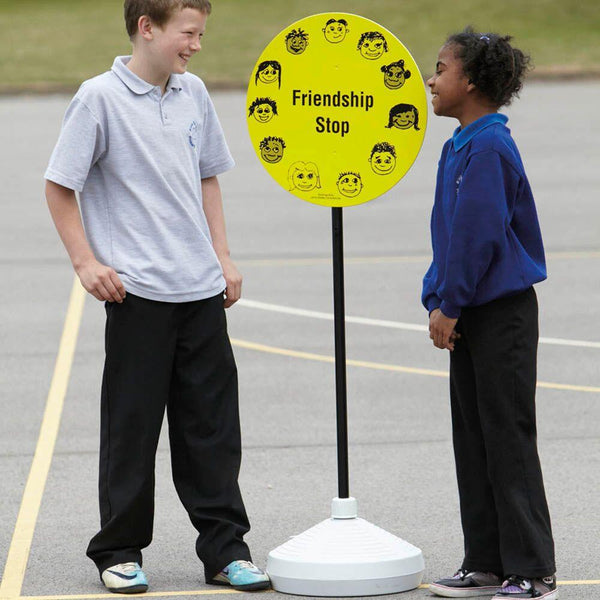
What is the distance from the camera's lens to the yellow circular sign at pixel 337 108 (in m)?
4.94

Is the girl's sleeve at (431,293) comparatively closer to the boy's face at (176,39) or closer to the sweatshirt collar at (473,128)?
the sweatshirt collar at (473,128)

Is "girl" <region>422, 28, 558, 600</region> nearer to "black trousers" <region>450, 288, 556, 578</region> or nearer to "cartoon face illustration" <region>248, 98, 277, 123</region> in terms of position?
"black trousers" <region>450, 288, 556, 578</region>

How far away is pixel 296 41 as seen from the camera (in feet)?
16.2

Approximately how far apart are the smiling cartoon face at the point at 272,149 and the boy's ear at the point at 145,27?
0.57 m

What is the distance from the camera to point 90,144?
15.7ft

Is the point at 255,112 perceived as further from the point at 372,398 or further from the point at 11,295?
the point at 11,295

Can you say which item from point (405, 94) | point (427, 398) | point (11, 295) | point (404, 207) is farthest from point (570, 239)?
point (405, 94)

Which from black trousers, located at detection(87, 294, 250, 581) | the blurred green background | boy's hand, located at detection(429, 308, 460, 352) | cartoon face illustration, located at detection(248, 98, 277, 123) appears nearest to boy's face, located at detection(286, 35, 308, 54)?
cartoon face illustration, located at detection(248, 98, 277, 123)

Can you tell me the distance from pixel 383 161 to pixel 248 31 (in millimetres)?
32981

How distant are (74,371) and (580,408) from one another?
11.1ft

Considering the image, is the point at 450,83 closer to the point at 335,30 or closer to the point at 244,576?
the point at 335,30

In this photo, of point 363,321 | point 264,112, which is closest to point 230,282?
point 264,112

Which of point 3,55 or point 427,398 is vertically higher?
point 3,55

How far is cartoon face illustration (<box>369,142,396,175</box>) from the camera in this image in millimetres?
5004
